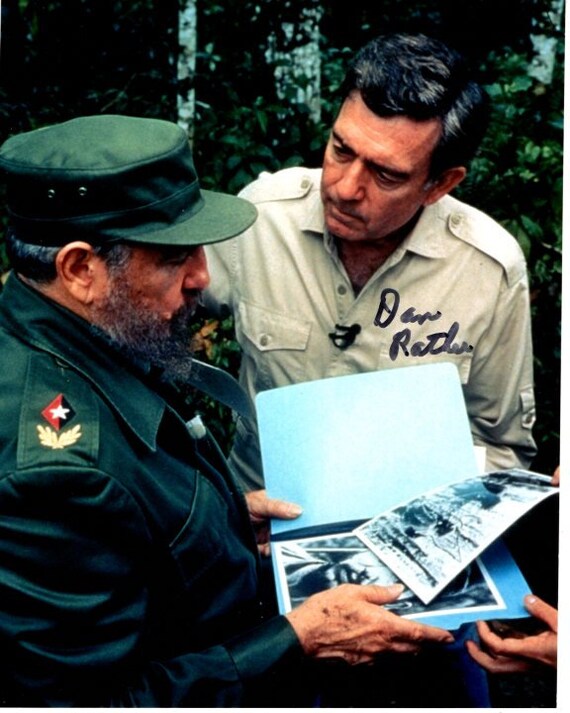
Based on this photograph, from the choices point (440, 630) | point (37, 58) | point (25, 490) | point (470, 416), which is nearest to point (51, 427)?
point (25, 490)

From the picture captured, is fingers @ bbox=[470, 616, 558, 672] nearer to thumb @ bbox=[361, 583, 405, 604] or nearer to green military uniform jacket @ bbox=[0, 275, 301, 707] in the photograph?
thumb @ bbox=[361, 583, 405, 604]

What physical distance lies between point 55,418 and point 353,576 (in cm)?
76

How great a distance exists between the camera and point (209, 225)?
1.91 metres

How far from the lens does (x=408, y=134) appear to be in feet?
7.80

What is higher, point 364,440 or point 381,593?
point 364,440

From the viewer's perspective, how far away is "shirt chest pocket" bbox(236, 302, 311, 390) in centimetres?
266

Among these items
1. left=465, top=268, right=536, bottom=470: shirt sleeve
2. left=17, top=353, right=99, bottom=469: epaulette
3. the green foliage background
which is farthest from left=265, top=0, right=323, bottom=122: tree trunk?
left=17, top=353, right=99, bottom=469: epaulette

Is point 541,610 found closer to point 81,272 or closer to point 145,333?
point 145,333

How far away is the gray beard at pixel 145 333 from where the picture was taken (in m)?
1.81

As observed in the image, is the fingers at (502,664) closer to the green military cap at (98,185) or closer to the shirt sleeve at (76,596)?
the shirt sleeve at (76,596)

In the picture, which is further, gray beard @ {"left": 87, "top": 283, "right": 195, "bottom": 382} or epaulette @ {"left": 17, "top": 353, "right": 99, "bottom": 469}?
gray beard @ {"left": 87, "top": 283, "right": 195, "bottom": 382}

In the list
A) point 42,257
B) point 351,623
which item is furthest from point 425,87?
point 351,623

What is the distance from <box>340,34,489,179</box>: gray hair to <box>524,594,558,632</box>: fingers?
4.01ft
